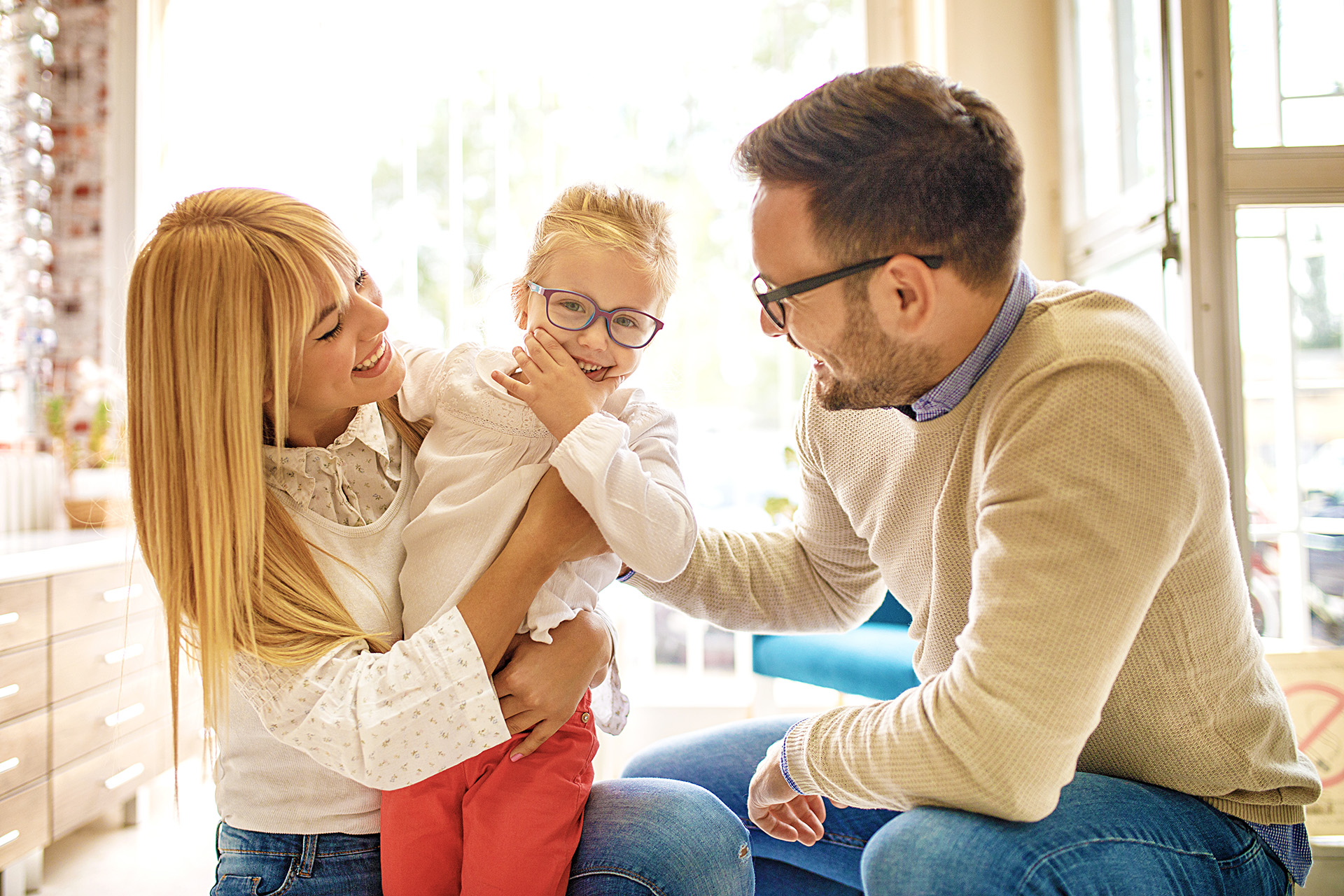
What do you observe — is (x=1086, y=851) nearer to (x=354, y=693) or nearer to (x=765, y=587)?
(x=765, y=587)

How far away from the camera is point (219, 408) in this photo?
42.3 inches

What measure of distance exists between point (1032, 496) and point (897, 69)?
556 mm

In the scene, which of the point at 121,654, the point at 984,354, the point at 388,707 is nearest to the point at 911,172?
the point at 984,354

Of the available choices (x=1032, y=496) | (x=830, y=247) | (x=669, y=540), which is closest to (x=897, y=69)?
(x=830, y=247)

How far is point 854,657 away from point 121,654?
2.12 m

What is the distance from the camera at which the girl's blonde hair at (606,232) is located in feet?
4.28

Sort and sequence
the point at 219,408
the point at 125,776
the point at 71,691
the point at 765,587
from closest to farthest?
the point at 219,408 → the point at 765,587 → the point at 71,691 → the point at 125,776

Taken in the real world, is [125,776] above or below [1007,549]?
below

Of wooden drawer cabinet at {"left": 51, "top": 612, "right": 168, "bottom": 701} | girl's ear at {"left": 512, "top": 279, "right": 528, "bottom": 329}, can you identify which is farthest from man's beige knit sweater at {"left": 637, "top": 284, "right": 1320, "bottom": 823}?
wooden drawer cabinet at {"left": 51, "top": 612, "right": 168, "bottom": 701}

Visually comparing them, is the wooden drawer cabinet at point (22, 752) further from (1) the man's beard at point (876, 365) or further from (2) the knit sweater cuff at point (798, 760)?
(1) the man's beard at point (876, 365)

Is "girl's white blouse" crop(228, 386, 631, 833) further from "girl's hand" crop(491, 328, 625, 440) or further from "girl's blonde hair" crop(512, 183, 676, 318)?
"girl's blonde hair" crop(512, 183, 676, 318)

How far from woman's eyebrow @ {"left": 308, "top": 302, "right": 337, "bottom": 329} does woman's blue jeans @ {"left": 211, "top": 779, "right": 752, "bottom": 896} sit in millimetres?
659

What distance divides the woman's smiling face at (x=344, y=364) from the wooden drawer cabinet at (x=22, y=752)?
62.3 inches

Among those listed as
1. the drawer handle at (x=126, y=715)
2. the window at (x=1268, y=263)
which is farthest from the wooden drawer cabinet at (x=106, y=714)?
the window at (x=1268, y=263)
